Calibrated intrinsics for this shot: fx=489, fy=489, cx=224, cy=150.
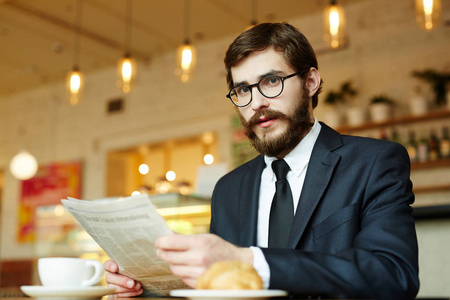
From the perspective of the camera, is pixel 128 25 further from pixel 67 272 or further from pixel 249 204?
pixel 67 272

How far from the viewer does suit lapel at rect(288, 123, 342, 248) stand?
4.28ft

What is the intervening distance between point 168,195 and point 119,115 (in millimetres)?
4427

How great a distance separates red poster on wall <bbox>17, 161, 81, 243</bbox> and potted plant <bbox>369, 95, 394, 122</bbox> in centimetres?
447

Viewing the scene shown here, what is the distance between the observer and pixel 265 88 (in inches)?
56.4

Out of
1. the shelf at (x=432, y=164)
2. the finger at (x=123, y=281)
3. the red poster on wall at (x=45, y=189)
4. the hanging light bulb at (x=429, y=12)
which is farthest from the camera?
the red poster on wall at (x=45, y=189)

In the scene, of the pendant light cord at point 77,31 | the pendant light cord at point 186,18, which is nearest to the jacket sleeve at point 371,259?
the pendant light cord at point 186,18

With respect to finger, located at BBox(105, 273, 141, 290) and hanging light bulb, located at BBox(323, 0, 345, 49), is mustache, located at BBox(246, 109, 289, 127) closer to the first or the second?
finger, located at BBox(105, 273, 141, 290)

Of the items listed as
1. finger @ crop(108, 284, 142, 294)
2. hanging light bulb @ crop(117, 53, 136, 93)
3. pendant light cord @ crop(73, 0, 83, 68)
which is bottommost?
finger @ crop(108, 284, 142, 294)

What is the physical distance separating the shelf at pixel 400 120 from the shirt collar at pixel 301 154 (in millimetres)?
3409

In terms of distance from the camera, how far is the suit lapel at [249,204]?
4.80ft

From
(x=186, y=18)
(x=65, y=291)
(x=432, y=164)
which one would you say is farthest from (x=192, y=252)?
(x=186, y=18)

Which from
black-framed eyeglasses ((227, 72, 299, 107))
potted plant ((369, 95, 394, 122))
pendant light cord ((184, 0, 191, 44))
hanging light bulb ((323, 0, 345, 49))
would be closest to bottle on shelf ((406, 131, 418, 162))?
potted plant ((369, 95, 394, 122))

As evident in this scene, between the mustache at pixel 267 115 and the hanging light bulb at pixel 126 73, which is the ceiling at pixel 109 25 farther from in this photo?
the mustache at pixel 267 115

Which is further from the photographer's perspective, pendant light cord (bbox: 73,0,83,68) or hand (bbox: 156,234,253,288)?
pendant light cord (bbox: 73,0,83,68)
